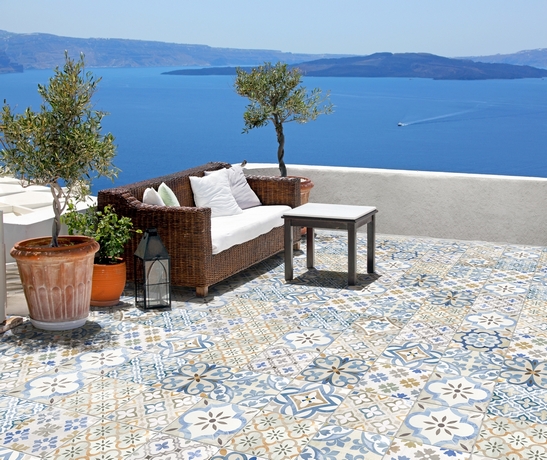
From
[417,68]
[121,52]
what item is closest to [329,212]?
[121,52]

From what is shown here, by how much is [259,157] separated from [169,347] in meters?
43.1

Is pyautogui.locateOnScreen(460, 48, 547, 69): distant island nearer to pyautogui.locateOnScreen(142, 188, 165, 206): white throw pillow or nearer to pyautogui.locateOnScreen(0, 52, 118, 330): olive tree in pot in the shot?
pyautogui.locateOnScreen(142, 188, 165, 206): white throw pillow

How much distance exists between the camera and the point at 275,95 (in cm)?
691

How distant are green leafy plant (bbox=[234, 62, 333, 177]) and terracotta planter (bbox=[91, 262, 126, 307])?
2455 mm

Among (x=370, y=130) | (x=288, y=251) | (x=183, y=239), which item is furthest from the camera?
(x=370, y=130)

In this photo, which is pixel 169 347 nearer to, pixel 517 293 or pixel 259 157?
pixel 517 293

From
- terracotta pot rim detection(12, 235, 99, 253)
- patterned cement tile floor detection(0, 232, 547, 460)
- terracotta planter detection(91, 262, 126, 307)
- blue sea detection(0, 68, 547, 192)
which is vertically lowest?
blue sea detection(0, 68, 547, 192)

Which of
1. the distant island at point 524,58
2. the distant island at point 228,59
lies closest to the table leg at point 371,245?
the distant island at point 228,59

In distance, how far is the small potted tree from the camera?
4.87 m

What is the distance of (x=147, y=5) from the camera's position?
146ft

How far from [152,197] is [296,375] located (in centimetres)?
198

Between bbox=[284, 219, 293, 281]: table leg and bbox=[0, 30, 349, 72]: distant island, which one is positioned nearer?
bbox=[284, 219, 293, 281]: table leg

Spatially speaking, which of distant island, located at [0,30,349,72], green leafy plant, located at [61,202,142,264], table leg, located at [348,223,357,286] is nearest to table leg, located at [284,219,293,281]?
table leg, located at [348,223,357,286]

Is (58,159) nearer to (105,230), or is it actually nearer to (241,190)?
A: (105,230)
